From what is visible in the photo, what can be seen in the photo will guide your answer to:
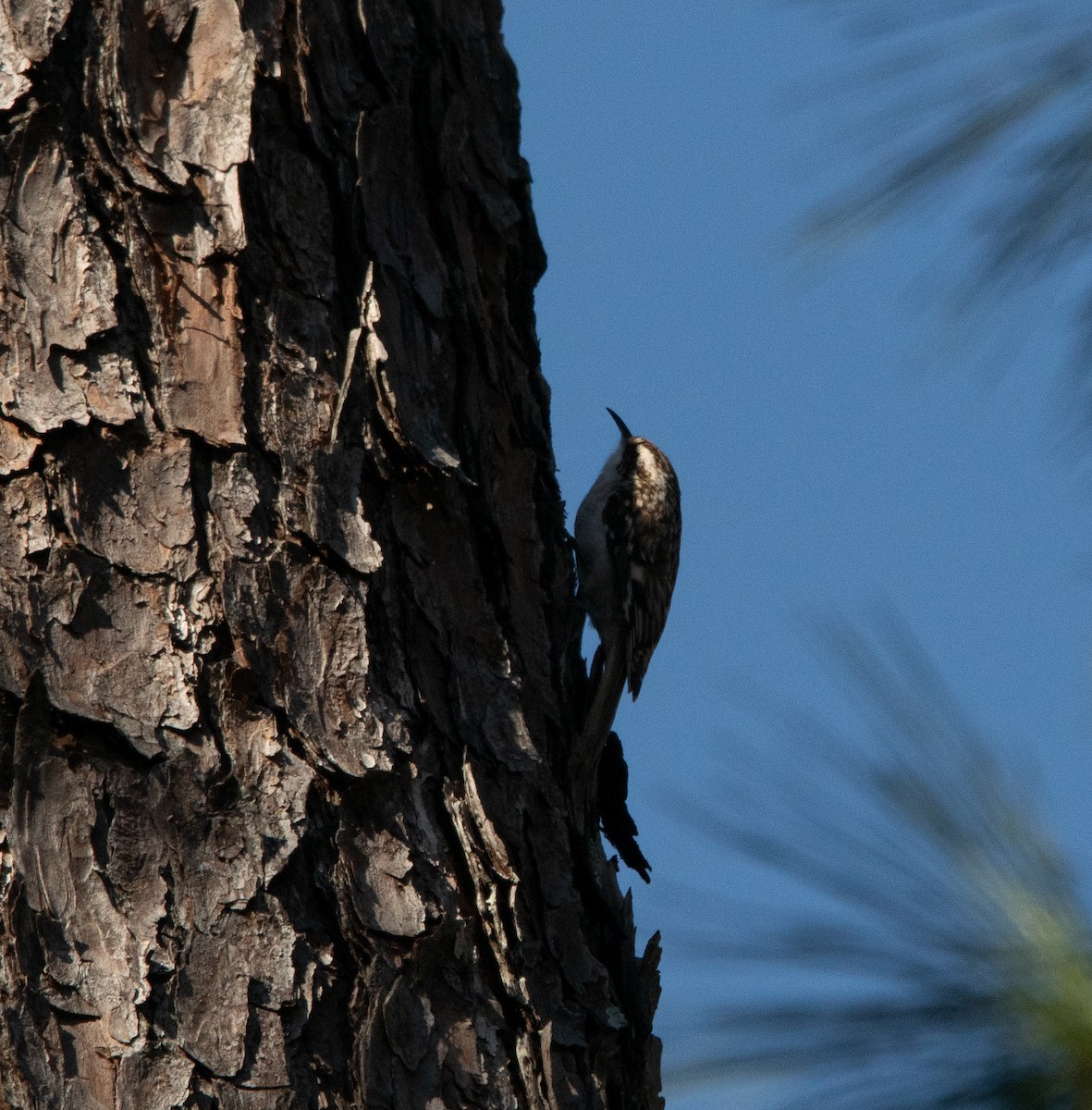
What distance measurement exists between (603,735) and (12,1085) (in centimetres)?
111

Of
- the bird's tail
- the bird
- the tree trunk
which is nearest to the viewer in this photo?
the tree trunk

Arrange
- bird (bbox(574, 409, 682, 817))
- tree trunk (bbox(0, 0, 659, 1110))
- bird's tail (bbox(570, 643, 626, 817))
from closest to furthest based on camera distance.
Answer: tree trunk (bbox(0, 0, 659, 1110)), bird's tail (bbox(570, 643, 626, 817)), bird (bbox(574, 409, 682, 817))

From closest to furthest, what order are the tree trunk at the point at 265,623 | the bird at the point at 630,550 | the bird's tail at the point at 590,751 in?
the tree trunk at the point at 265,623 < the bird's tail at the point at 590,751 < the bird at the point at 630,550

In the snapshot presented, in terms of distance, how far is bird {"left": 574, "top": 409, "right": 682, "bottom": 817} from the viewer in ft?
14.0

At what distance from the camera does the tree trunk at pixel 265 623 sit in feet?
5.74

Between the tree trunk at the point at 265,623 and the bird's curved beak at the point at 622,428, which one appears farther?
the bird's curved beak at the point at 622,428

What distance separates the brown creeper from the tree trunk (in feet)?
6.49

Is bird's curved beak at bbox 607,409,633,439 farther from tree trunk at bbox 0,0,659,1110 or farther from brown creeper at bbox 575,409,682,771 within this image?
tree trunk at bbox 0,0,659,1110

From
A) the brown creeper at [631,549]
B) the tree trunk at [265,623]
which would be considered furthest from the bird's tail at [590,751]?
the brown creeper at [631,549]

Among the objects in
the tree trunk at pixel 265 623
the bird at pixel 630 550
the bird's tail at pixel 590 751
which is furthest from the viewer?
the bird at pixel 630 550

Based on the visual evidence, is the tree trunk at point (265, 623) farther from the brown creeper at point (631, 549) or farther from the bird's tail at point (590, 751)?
the brown creeper at point (631, 549)

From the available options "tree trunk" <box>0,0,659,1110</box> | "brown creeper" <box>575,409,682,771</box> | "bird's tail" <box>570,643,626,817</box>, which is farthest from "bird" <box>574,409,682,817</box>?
"tree trunk" <box>0,0,659,1110</box>

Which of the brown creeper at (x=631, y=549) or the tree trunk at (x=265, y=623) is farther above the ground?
the brown creeper at (x=631, y=549)

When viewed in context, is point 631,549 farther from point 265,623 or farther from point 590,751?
point 265,623
